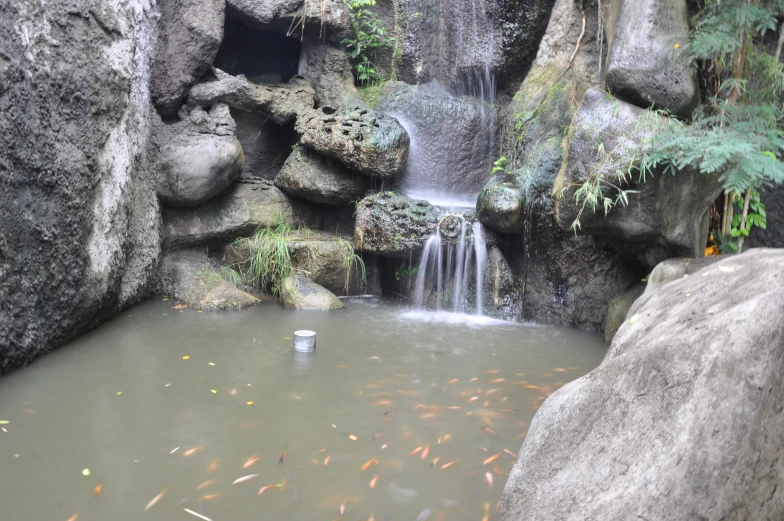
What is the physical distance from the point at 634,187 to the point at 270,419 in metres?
3.65

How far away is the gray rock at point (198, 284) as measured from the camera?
260 inches

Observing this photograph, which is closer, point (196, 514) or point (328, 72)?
point (196, 514)

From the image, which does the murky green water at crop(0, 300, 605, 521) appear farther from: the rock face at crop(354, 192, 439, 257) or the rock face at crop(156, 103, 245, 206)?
the rock face at crop(156, 103, 245, 206)

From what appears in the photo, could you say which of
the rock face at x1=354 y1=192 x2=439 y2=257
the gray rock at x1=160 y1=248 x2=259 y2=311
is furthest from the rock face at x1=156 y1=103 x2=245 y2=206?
A: the rock face at x1=354 y1=192 x2=439 y2=257

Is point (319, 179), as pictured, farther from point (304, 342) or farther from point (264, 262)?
point (304, 342)

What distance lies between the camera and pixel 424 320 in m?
6.38

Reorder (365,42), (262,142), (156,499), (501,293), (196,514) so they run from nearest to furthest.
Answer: (196,514) → (156,499) → (501,293) → (262,142) → (365,42)

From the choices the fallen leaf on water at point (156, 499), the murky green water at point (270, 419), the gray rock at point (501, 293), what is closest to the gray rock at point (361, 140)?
the gray rock at point (501, 293)

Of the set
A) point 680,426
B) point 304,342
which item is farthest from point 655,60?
point 680,426

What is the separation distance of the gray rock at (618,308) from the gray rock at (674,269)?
79 cm

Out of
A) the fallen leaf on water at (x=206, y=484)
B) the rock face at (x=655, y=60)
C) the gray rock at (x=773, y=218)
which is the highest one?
the rock face at (x=655, y=60)

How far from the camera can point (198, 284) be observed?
688 centimetres

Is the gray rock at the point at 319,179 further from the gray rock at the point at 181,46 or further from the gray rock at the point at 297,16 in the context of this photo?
the gray rock at the point at 297,16

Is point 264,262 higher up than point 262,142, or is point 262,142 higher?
point 262,142
